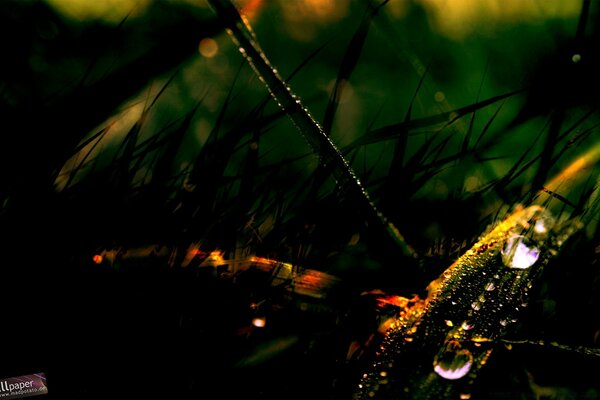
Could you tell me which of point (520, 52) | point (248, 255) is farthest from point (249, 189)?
point (520, 52)

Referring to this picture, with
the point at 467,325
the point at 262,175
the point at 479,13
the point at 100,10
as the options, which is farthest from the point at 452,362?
the point at 100,10

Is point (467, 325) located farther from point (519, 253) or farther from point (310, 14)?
point (310, 14)

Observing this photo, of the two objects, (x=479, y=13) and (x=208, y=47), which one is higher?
(x=479, y=13)

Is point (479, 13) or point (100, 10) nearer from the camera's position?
point (100, 10)

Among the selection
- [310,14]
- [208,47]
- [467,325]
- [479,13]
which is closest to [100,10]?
[208,47]

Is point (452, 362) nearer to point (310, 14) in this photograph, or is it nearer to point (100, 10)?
point (310, 14)

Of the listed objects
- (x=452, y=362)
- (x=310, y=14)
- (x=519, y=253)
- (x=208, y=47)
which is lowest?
(x=452, y=362)

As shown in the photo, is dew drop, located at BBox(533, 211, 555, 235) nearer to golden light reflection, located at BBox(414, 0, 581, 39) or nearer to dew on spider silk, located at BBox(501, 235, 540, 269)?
dew on spider silk, located at BBox(501, 235, 540, 269)

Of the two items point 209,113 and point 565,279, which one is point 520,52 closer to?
point 565,279
